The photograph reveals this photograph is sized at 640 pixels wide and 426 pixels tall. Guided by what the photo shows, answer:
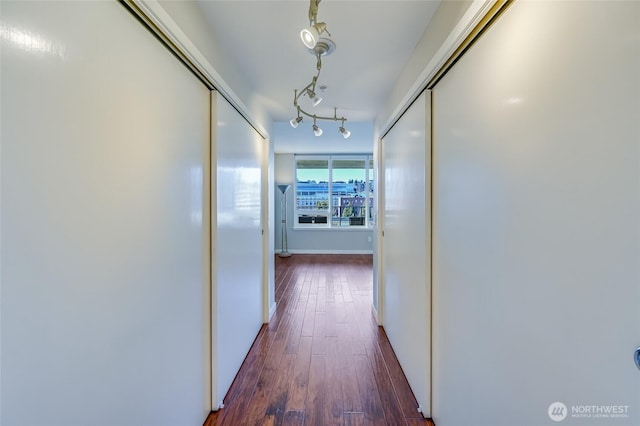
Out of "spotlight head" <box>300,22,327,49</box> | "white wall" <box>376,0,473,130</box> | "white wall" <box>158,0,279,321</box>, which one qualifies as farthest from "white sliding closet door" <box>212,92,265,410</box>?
"white wall" <box>376,0,473,130</box>

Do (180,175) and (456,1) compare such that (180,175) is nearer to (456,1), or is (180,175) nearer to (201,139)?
(201,139)

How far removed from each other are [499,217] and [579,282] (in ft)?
1.08

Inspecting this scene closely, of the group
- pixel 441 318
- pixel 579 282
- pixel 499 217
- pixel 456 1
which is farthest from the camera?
pixel 441 318

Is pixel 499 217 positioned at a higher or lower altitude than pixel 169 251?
higher

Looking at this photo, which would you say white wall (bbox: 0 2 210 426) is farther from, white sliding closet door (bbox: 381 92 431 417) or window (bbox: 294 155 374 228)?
window (bbox: 294 155 374 228)

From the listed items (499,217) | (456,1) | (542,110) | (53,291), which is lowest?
(53,291)

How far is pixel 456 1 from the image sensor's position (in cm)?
118

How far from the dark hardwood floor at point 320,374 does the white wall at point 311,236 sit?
3.31 meters

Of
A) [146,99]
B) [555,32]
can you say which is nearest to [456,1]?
[555,32]

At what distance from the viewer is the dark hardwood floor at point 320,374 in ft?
5.44

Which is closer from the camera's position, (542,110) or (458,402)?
(542,110)

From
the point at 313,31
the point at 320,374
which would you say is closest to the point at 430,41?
the point at 313,31

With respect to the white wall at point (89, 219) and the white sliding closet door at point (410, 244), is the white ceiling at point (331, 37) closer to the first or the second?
the white sliding closet door at point (410, 244)

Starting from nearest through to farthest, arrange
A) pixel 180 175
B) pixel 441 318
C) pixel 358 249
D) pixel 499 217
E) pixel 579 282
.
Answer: pixel 579 282
pixel 499 217
pixel 180 175
pixel 441 318
pixel 358 249
